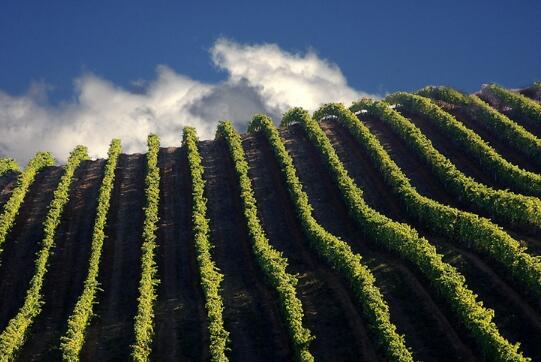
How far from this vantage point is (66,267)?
54.0 metres

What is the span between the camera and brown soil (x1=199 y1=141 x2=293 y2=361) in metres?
42.3

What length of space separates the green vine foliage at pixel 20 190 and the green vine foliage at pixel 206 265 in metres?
16.0

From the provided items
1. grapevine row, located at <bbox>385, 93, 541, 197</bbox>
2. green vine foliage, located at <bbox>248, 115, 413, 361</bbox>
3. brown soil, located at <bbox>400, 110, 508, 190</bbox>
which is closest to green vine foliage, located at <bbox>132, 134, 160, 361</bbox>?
green vine foliage, located at <bbox>248, 115, 413, 361</bbox>

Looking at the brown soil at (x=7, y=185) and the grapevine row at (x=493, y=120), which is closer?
the grapevine row at (x=493, y=120)

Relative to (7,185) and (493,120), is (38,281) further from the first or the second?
(493,120)

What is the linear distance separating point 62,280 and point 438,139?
129 feet

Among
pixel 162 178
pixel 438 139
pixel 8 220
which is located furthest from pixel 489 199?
pixel 8 220

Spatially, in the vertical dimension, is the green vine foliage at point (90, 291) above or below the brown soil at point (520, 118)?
below

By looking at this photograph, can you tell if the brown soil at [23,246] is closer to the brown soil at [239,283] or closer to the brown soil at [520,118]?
the brown soil at [239,283]

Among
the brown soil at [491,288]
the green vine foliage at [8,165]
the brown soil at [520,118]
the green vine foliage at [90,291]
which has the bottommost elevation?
the brown soil at [491,288]

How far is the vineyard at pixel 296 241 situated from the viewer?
42.0m

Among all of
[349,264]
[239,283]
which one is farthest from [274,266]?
[349,264]

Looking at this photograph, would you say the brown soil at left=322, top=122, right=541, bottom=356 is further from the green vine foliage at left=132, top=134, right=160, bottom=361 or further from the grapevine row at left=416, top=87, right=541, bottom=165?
the green vine foliage at left=132, top=134, right=160, bottom=361

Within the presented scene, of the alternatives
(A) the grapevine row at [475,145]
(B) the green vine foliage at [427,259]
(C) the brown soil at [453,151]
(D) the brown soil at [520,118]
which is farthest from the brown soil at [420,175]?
(D) the brown soil at [520,118]
